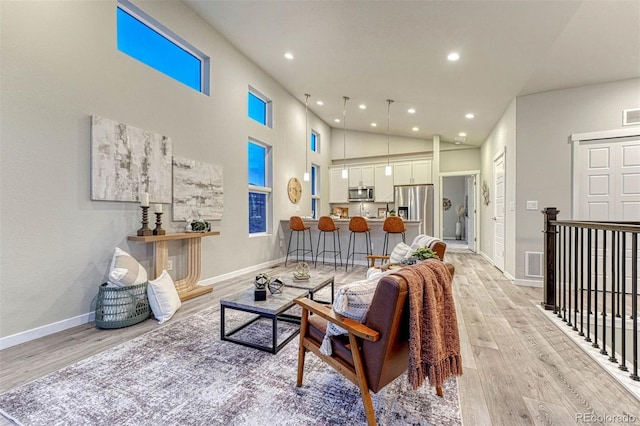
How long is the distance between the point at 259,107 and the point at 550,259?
528cm

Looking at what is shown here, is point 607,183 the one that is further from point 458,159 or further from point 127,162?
point 127,162

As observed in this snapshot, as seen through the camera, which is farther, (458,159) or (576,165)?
(458,159)

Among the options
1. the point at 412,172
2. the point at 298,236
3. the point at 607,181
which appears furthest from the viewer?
the point at 412,172

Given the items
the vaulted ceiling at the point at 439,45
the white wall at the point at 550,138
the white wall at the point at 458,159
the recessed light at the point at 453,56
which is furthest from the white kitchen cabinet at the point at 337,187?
the recessed light at the point at 453,56

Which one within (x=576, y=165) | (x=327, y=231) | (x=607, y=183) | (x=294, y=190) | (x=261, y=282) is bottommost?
A: (x=261, y=282)

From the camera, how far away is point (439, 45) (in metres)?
3.35

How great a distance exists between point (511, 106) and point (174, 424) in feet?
18.8

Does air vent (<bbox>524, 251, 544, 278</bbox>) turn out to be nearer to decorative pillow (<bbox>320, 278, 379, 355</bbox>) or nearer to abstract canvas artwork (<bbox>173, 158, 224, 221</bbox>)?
decorative pillow (<bbox>320, 278, 379, 355</bbox>)

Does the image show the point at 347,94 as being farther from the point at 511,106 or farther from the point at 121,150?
the point at 121,150

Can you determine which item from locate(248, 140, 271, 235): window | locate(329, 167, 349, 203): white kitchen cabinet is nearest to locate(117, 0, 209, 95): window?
locate(248, 140, 271, 235): window

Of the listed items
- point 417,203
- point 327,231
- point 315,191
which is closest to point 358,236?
point 327,231

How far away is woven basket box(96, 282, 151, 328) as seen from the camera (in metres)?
2.60

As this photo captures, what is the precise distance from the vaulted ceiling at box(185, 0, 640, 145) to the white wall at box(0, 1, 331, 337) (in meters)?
1.28

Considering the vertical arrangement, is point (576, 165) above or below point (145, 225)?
above
